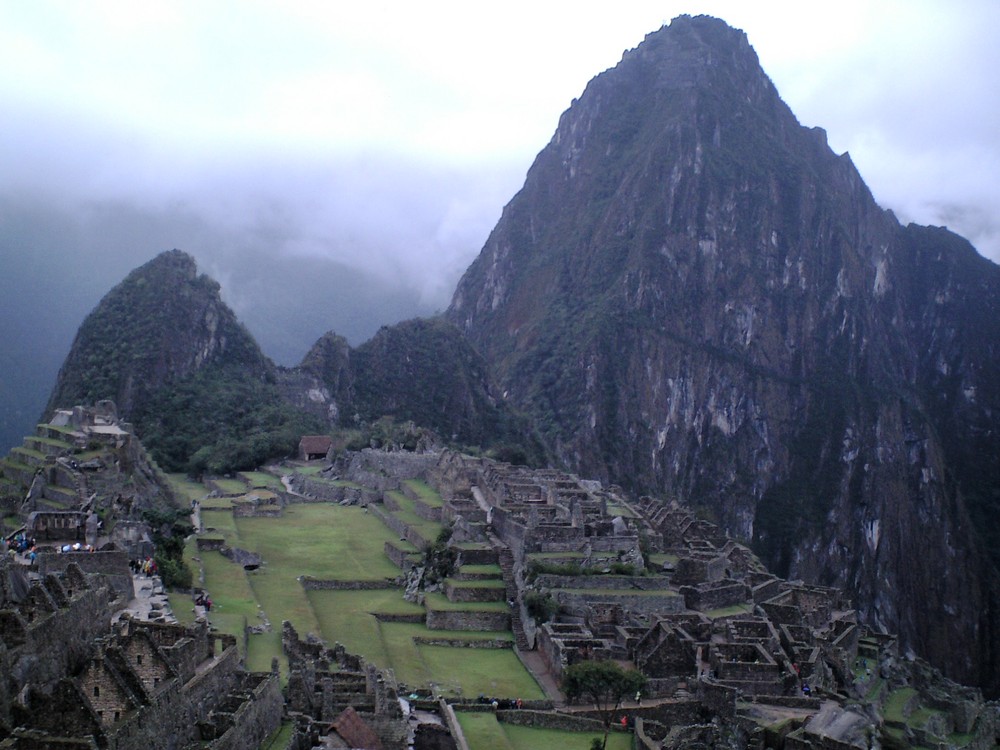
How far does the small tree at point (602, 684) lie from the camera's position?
2389 centimetres

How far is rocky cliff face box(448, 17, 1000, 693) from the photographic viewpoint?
118250 mm

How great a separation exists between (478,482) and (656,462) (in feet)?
255

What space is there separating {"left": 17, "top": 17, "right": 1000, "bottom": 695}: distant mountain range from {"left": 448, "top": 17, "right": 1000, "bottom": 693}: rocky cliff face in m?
0.33

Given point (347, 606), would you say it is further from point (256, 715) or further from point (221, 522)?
point (256, 715)

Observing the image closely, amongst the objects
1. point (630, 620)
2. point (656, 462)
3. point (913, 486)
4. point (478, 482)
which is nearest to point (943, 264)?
point (913, 486)

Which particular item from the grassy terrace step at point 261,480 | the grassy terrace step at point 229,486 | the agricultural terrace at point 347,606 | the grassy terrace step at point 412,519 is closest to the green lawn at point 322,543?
the agricultural terrace at point 347,606

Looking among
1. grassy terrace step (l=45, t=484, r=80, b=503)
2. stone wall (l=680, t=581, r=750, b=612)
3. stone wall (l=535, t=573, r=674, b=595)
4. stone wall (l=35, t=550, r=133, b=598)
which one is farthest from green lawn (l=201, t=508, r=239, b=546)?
stone wall (l=680, t=581, r=750, b=612)

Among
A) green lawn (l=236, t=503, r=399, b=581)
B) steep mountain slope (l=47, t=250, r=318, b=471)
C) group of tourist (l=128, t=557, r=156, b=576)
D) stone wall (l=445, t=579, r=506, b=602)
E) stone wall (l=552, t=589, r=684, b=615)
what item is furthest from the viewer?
steep mountain slope (l=47, t=250, r=318, b=471)

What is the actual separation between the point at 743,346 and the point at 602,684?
116 meters

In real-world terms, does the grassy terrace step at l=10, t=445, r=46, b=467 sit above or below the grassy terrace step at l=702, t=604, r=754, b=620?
above

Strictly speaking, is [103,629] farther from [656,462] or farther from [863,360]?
[863,360]

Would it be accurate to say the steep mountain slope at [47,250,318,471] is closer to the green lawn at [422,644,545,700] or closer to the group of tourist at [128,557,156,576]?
the green lawn at [422,644,545,700]

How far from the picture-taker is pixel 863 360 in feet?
475

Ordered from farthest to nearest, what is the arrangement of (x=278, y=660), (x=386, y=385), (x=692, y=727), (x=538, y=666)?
(x=386, y=385) < (x=538, y=666) < (x=692, y=727) < (x=278, y=660)
